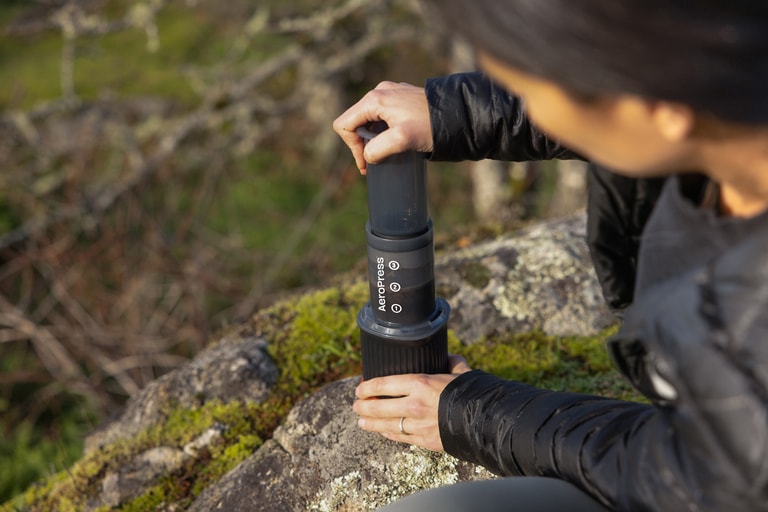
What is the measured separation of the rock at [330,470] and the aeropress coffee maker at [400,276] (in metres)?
0.26

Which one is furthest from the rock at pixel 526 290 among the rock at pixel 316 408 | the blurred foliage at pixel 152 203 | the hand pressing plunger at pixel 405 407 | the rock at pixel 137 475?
the blurred foliage at pixel 152 203

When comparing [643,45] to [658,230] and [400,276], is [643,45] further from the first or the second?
[400,276]

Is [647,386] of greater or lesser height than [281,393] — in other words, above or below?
above

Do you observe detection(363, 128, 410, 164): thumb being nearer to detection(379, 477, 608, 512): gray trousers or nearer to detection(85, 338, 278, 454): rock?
detection(379, 477, 608, 512): gray trousers

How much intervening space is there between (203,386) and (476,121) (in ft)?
4.90

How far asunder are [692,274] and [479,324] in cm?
167

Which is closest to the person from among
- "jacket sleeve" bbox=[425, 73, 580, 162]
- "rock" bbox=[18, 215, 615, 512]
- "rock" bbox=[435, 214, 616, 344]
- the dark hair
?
the dark hair

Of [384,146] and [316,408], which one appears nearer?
[384,146]

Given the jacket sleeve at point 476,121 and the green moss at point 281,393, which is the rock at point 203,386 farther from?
the jacket sleeve at point 476,121

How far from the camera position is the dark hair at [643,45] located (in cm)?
115

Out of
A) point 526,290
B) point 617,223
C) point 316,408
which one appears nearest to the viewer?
point 617,223

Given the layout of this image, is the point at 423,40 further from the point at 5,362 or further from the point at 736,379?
the point at 736,379

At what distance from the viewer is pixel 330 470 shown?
2369 mm

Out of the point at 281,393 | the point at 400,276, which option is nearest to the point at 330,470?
the point at 281,393
